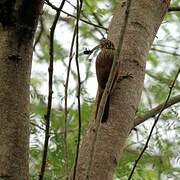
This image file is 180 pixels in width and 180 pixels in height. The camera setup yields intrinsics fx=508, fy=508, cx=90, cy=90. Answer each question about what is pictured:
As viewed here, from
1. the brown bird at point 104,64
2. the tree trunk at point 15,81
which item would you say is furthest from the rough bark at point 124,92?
the tree trunk at point 15,81

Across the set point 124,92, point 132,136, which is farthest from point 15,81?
point 132,136

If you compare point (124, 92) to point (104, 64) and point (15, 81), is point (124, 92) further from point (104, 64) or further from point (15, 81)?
point (15, 81)

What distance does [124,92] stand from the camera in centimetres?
176

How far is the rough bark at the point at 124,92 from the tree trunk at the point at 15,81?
27cm

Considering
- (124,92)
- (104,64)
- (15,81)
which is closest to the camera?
(15,81)

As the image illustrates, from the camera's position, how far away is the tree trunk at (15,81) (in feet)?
4.15

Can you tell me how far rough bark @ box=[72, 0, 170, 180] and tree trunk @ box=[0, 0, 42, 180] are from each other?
0.89ft

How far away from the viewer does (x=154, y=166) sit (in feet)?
9.03

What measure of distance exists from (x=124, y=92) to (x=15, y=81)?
558 millimetres

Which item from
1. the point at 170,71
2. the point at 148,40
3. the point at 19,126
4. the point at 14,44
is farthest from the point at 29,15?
the point at 170,71

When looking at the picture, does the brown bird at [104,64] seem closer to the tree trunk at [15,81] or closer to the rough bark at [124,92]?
the rough bark at [124,92]

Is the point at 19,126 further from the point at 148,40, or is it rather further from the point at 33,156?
the point at 33,156

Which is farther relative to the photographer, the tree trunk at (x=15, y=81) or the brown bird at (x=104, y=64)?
the brown bird at (x=104, y=64)

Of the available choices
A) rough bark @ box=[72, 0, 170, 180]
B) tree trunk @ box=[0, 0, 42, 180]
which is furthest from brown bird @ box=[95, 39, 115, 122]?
tree trunk @ box=[0, 0, 42, 180]
